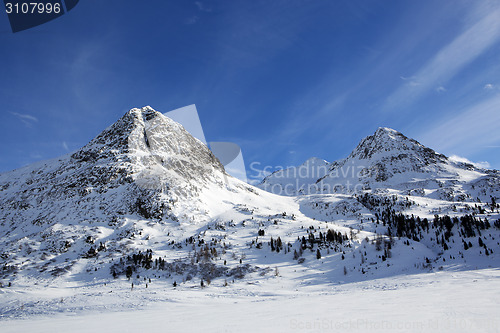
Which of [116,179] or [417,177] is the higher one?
[417,177]

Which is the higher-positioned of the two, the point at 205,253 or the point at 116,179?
the point at 116,179

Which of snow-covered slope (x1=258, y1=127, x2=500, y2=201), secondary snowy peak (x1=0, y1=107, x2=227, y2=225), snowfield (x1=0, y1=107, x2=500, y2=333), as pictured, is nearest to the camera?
snowfield (x1=0, y1=107, x2=500, y2=333)

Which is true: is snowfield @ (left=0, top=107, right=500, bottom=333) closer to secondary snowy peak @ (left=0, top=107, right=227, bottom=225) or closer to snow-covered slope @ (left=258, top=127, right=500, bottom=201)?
secondary snowy peak @ (left=0, top=107, right=227, bottom=225)

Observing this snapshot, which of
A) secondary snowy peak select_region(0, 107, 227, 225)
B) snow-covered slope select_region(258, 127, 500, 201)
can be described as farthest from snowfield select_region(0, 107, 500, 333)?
snow-covered slope select_region(258, 127, 500, 201)

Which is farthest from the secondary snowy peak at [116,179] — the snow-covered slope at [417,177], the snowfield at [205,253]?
the snow-covered slope at [417,177]

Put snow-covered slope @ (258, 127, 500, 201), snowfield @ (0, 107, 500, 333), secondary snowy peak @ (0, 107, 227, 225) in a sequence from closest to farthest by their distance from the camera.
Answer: snowfield @ (0, 107, 500, 333) → secondary snowy peak @ (0, 107, 227, 225) → snow-covered slope @ (258, 127, 500, 201)

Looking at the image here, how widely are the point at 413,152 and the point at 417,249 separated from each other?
16914 centimetres

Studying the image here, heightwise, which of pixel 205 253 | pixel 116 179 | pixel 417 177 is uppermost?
pixel 417 177

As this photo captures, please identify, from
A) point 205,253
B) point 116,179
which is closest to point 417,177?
point 205,253

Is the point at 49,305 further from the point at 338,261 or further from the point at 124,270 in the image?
the point at 338,261

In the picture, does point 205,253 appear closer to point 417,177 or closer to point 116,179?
point 116,179

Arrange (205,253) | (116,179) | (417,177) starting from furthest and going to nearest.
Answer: (417,177) → (116,179) → (205,253)

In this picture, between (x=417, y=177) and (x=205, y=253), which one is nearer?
(x=205, y=253)

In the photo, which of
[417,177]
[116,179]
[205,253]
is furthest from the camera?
[417,177]
